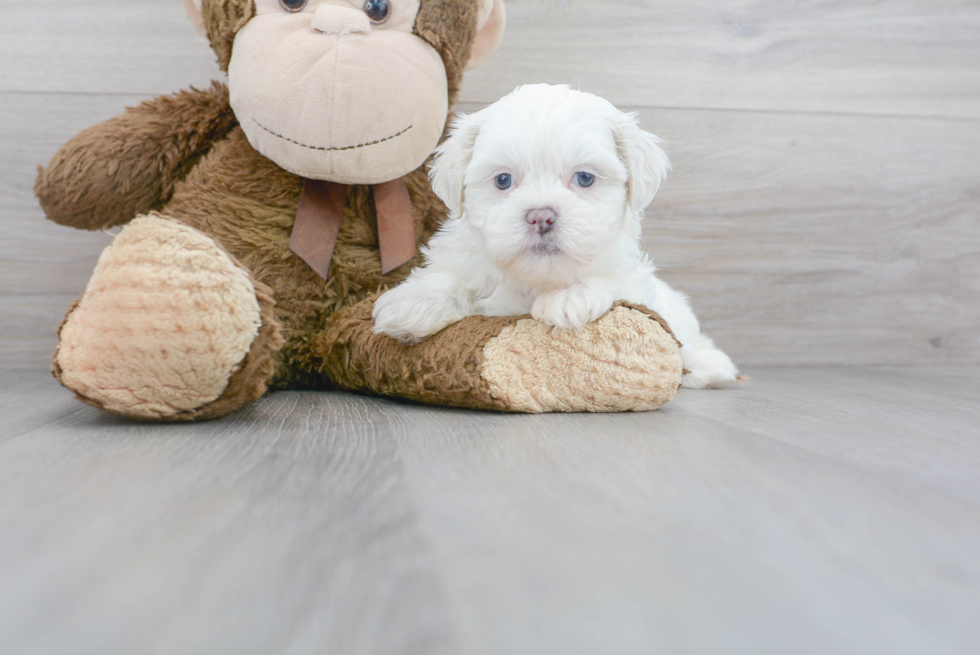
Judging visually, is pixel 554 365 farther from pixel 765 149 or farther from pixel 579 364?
pixel 765 149

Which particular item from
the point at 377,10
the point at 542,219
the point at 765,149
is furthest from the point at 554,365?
the point at 765,149

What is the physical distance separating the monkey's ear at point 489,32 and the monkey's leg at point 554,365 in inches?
23.5

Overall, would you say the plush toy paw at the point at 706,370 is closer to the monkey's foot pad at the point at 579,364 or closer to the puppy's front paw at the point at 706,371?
the puppy's front paw at the point at 706,371

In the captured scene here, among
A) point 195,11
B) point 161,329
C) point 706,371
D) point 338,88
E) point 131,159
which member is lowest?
point 706,371

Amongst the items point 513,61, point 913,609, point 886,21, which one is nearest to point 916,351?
point 886,21

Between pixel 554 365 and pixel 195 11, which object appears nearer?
pixel 554 365

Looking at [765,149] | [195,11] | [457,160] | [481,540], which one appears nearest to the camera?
[481,540]

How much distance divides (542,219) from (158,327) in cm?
47

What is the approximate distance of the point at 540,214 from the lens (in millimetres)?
927

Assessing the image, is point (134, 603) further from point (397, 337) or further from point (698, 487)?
point (397, 337)

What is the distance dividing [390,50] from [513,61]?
0.59m

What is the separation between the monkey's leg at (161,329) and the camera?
813mm

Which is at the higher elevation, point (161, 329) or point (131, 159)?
point (131, 159)

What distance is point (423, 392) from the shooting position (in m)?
1.02
